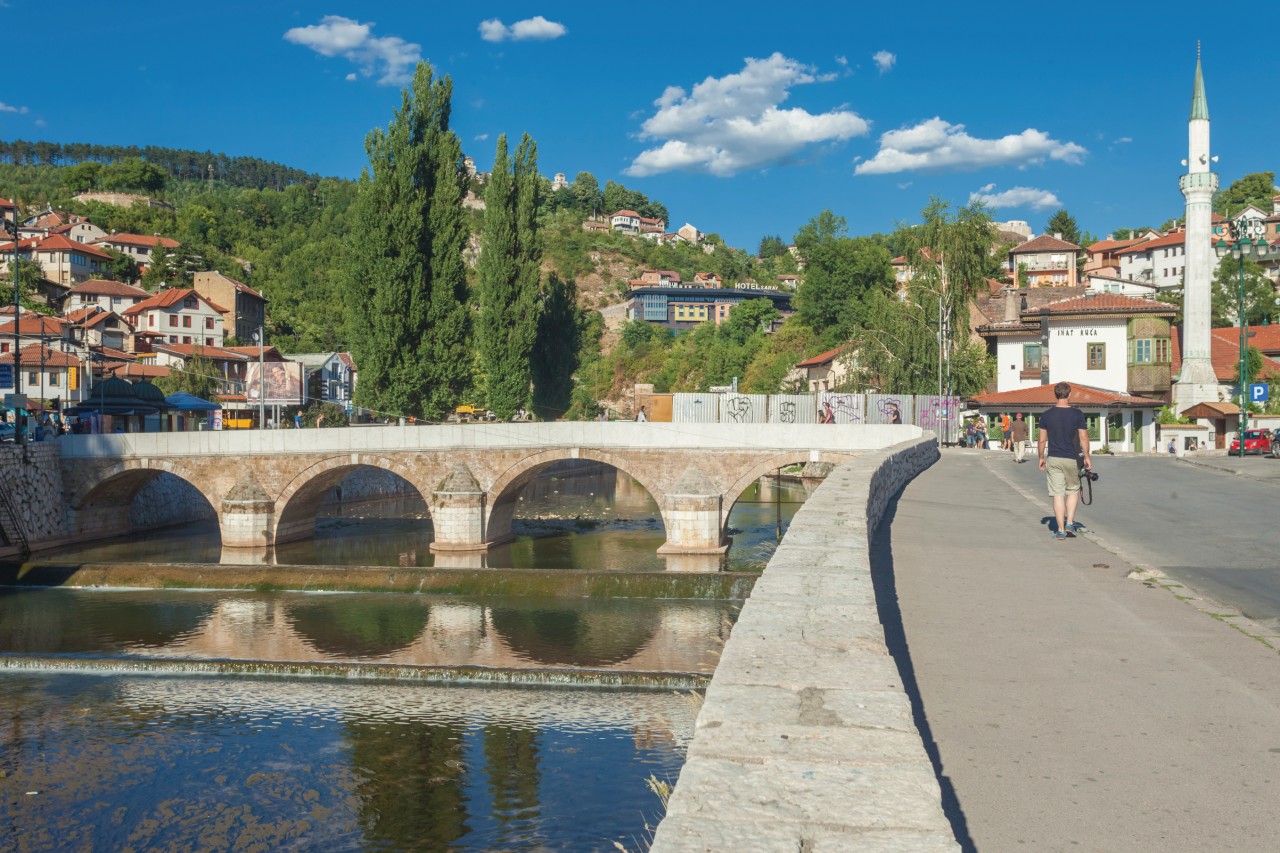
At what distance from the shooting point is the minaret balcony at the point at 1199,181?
1704 inches

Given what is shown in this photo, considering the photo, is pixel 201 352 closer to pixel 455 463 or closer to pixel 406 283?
pixel 406 283

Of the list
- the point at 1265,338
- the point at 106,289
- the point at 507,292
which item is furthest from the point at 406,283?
the point at 106,289

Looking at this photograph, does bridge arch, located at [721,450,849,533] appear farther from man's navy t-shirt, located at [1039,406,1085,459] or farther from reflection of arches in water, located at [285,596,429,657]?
man's navy t-shirt, located at [1039,406,1085,459]

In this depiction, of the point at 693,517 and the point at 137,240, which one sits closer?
the point at 693,517

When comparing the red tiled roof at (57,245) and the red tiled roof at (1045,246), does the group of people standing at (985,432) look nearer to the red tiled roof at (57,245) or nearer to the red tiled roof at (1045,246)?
the red tiled roof at (1045,246)

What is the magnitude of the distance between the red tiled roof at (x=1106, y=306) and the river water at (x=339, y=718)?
20.9m

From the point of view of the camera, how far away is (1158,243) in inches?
3332

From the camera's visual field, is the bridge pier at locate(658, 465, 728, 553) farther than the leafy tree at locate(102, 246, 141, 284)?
No

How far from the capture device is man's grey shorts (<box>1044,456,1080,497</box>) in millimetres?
9461

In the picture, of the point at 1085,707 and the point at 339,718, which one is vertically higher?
the point at 1085,707

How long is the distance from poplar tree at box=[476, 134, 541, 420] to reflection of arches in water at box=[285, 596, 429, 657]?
16.8 metres

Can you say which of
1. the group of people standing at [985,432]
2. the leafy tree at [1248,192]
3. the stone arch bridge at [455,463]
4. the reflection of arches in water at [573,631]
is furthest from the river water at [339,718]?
the leafy tree at [1248,192]

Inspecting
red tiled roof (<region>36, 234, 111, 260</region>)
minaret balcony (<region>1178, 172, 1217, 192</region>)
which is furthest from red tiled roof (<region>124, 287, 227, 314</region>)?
minaret balcony (<region>1178, 172, 1217, 192</region>)

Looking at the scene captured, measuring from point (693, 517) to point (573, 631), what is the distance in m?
8.71
